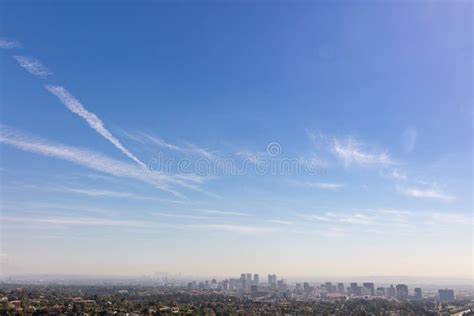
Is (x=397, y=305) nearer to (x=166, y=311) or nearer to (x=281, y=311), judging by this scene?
(x=281, y=311)

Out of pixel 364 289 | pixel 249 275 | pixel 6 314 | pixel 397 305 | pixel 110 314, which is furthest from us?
pixel 249 275

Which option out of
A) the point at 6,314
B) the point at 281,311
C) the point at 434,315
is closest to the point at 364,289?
the point at 434,315

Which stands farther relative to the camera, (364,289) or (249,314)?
(364,289)

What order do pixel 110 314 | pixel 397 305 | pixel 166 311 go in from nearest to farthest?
1. pixel 110 314
2. pixel 166 311
3. pixel 397 305

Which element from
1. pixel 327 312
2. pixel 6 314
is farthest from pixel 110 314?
pixel 327 312

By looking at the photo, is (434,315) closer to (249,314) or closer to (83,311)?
(249,314)

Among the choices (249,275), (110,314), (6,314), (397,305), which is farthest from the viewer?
(249,275)

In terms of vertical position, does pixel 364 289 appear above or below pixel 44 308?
below

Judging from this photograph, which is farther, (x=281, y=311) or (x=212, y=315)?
(x=281, y=311)

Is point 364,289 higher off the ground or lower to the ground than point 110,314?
lower
